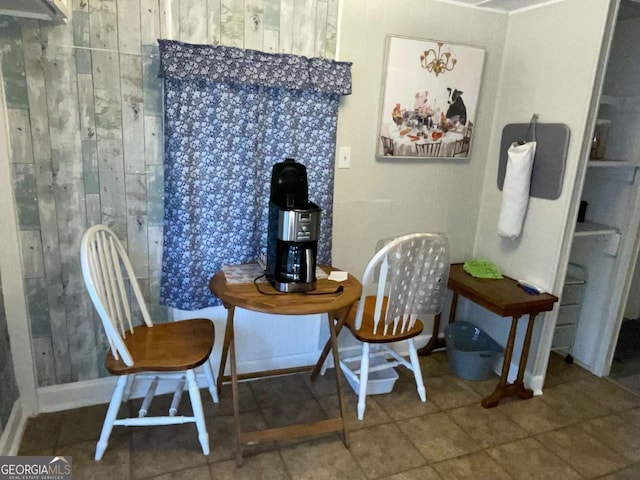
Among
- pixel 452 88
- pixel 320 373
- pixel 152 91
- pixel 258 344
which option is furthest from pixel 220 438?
pixel 452 88

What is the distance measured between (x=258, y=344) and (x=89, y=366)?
0.83 meters

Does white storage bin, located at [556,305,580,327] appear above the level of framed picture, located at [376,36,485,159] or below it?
below

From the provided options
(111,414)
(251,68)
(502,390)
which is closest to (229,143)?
(251,68)

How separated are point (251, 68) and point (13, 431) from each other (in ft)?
6.10

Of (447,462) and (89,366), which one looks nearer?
(447,462)

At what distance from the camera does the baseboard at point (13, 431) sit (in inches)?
71.7

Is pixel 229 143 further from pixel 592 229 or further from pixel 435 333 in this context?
pixel 592 229

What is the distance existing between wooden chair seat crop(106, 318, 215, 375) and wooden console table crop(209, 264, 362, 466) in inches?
4.9

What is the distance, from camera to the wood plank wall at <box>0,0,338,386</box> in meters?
1.88

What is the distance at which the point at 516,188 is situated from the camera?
249cm

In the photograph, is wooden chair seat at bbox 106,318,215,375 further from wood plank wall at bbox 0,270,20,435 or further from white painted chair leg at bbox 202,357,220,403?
wood plank wall at bbox 0,270,20,435

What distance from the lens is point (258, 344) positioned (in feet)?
8.23

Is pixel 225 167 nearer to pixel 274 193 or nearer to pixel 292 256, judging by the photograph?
pixel 274 193

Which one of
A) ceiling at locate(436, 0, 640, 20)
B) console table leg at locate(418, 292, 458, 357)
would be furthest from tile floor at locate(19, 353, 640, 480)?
ceiling at locate(436, 0, 640, 20)
